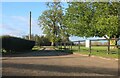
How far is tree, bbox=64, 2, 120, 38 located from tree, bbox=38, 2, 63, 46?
105 feet

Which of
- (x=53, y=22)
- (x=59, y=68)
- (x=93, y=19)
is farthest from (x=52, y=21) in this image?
(x=59, y=68)

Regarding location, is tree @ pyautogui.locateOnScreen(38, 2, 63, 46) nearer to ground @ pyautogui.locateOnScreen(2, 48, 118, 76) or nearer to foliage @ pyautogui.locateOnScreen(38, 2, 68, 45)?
foliage @ pyautogui.locateOnScreen(38, 2, 68, 45)

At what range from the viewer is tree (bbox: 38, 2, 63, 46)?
6694cm

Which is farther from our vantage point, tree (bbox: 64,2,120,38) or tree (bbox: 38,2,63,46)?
tree (bbox: 38,2,63,46)

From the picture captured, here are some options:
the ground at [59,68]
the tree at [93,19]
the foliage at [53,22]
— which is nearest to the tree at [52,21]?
the foliage at [53,22]

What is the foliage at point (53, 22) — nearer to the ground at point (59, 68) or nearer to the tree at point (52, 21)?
the tree at point (52, 21)

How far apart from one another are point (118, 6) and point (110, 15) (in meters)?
1.03

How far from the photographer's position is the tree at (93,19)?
26391 millimetres

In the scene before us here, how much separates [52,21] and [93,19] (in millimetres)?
40487

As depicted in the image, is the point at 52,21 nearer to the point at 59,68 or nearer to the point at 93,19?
the point at 93,19

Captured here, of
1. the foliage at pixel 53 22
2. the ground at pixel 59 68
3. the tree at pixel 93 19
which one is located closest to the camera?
the ground at pixel 59 68

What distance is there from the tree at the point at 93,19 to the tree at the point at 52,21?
31912 mm

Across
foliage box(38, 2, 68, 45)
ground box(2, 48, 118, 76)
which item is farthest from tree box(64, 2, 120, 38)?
foliage box(38, 2, 68, 45)

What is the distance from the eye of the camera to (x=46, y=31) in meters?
71.7
